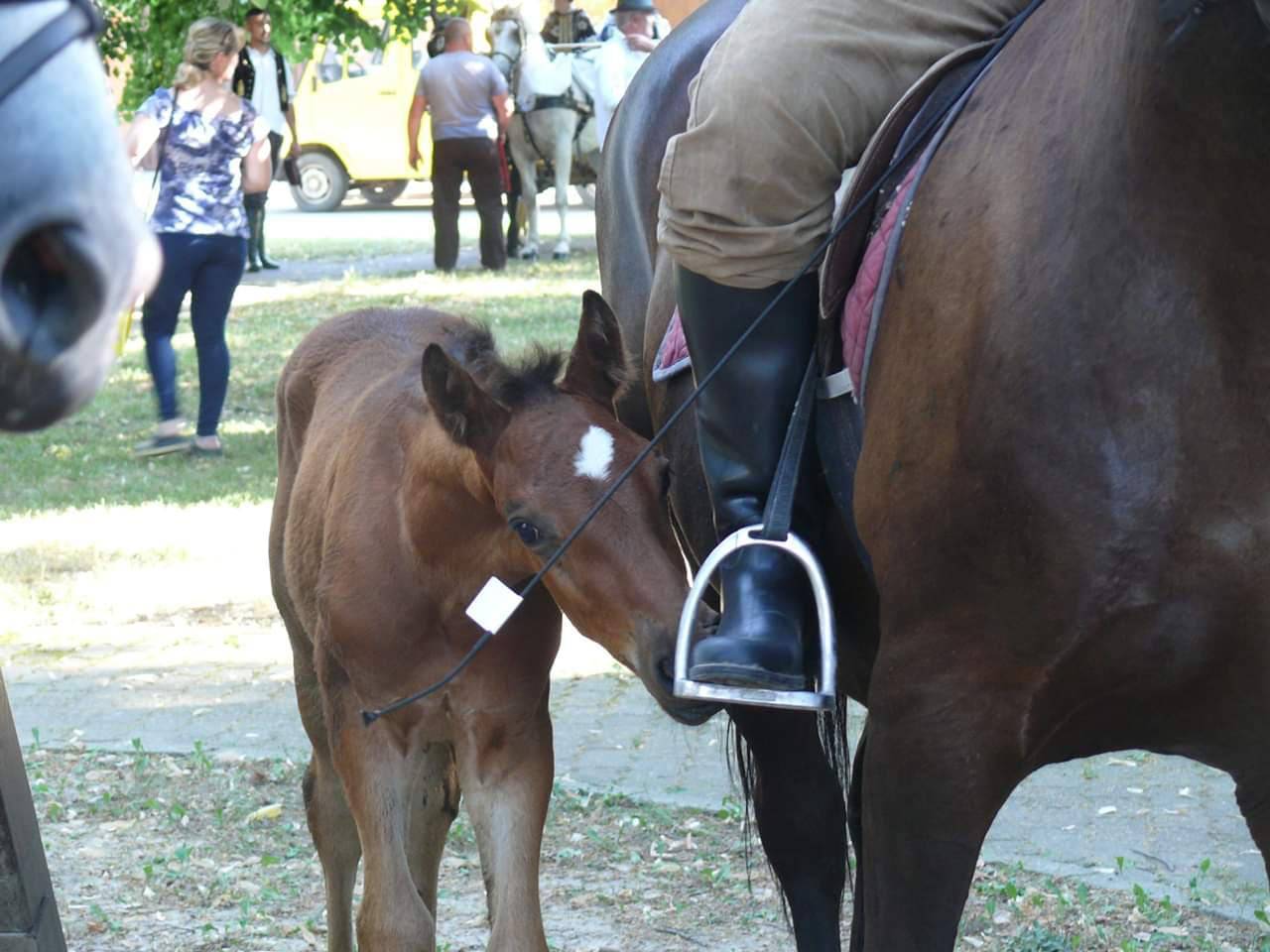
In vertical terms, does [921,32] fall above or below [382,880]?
above

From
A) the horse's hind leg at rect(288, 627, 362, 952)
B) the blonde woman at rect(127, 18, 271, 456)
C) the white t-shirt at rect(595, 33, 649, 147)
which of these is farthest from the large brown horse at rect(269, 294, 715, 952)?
the white t-shirt at rect(595, 33, 649, 147)

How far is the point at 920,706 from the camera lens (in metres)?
2.62

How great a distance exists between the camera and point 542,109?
19.2 m

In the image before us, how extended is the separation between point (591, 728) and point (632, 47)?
10977 mm

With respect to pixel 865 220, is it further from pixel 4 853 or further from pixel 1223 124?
pixel 4 853

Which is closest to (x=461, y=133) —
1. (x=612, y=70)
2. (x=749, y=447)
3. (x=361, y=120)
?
(x=612, y=70)

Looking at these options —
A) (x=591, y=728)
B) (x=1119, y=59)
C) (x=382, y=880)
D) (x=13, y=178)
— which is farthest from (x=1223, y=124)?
(x=591, y=728)

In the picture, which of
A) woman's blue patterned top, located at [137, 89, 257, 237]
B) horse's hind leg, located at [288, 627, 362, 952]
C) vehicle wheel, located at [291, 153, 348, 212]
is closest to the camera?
horse's hind leg, located at [288, 627, 362, 952]

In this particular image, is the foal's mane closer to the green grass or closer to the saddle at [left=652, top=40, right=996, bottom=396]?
the saddle at [left=652, top=40, right=996, bottom=396]

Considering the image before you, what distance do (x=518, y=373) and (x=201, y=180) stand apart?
6.71m

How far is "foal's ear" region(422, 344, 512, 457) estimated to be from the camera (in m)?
3.70

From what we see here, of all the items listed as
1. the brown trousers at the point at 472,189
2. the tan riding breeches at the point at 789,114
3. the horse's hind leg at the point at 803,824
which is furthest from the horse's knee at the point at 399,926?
the brown trousers at the point at 472,189

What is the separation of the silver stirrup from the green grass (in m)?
3.47

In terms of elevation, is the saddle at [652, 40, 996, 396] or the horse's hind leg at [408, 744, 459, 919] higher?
the saddle at [652, 40, 996, 396]
